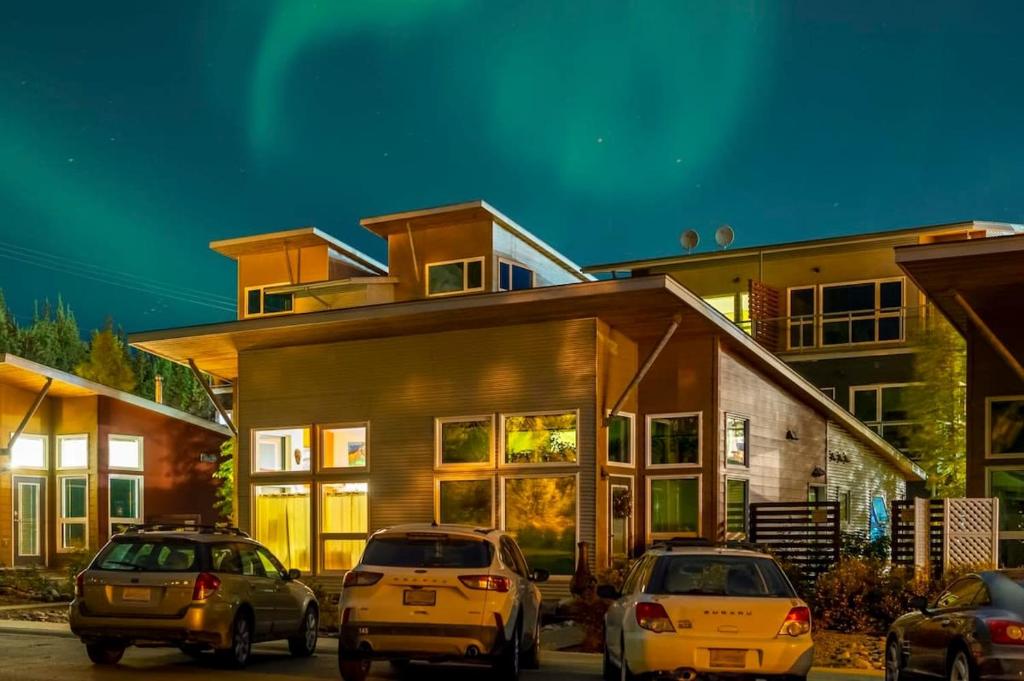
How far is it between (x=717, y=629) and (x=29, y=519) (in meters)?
28.5

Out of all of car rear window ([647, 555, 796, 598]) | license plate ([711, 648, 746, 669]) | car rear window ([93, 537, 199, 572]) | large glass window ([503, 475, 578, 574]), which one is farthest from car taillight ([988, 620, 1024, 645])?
large glass window ([503, 475, 578, 574])

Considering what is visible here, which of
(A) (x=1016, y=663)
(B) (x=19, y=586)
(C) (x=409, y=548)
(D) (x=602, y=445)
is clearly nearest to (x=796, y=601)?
(A) (x=1016, y=663)

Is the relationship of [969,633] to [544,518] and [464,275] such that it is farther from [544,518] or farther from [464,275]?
[464,275]

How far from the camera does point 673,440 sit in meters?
24.6

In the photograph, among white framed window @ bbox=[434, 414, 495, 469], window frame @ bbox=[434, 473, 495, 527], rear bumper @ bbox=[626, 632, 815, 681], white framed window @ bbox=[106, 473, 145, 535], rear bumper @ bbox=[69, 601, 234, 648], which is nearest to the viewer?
rear bumper @ bbox=[626, 632, 815, 681]

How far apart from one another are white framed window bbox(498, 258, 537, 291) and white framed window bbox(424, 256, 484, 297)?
21.4 inches

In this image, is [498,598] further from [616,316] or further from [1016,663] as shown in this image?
[616,316]

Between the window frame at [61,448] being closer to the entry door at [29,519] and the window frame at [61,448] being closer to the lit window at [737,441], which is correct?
the entry door at [29,519]

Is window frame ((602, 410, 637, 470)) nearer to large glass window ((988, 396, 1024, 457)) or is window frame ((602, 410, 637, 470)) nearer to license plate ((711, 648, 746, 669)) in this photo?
large glass window ((988, 396, 1024, 457))

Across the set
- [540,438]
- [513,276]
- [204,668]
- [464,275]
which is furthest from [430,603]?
[513,276]

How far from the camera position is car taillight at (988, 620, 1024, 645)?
1046cm

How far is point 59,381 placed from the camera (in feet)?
113

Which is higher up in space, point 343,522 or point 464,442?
point 464,442

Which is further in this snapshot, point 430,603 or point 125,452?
point 125,452
